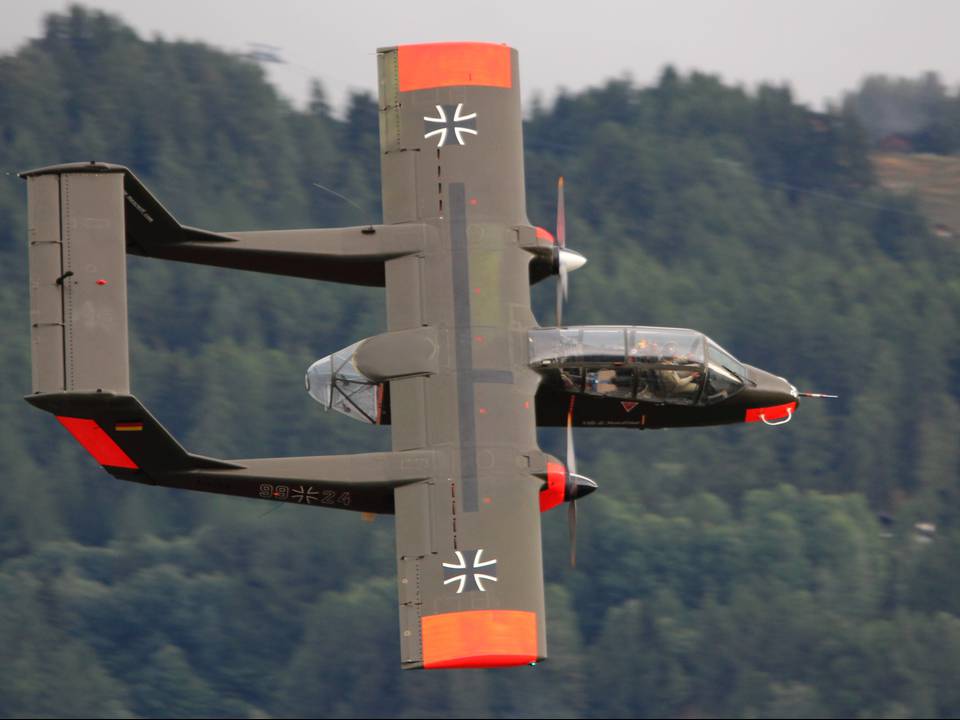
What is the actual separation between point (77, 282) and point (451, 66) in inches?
358

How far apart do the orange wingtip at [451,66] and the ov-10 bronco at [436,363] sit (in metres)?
0.06

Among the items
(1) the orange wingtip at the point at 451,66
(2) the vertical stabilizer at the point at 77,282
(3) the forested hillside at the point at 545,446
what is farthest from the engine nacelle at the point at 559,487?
(3) the forested hillside at the point at 545,446

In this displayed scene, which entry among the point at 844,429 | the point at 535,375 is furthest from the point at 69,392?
the point at 844,429

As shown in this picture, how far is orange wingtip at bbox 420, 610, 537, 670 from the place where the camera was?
42.1 metres

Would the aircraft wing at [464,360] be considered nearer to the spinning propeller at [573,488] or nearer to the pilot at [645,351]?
the spinning propeller at [573,488]

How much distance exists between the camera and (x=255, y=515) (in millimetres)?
90500

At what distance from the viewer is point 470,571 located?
140ft

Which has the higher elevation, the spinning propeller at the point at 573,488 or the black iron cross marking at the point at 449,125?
the black iron cross marking at the point at 449,125

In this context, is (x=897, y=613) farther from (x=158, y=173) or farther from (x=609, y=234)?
(x=158, y=173)

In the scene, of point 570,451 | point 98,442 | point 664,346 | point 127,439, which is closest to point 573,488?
point 570,451

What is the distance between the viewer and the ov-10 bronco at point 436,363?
42.7m

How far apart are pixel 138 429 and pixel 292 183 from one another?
257 feet

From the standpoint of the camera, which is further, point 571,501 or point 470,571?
point 571,501

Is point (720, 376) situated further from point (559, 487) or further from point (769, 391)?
point (559, 487)
